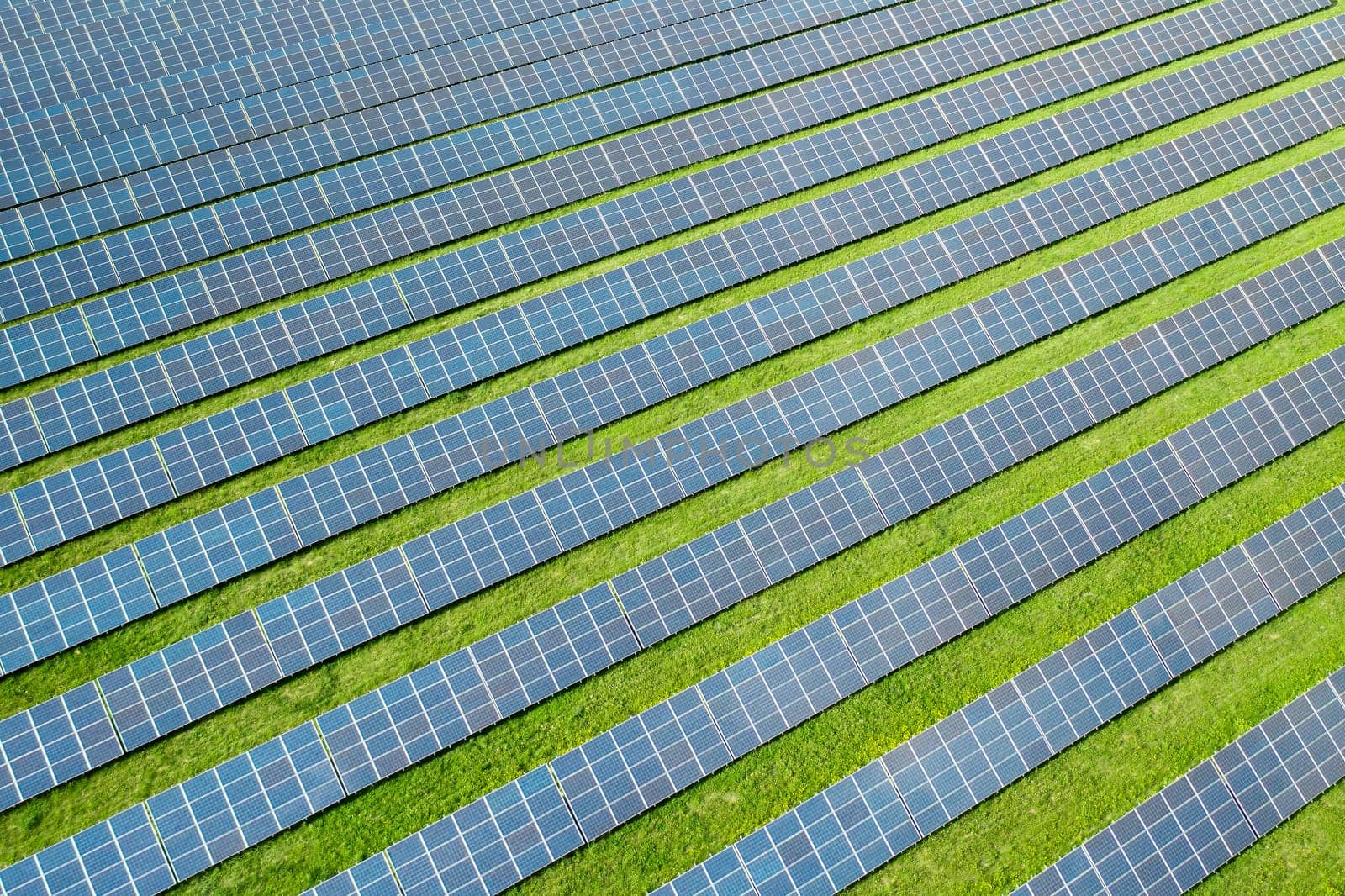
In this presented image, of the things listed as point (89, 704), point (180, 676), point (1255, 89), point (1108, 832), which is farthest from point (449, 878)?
point (1255, 89)

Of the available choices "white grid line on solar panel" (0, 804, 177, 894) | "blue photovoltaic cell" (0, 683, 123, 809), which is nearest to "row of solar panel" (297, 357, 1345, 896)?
"white grid line on solar panel" (0, 804, 177, 894)

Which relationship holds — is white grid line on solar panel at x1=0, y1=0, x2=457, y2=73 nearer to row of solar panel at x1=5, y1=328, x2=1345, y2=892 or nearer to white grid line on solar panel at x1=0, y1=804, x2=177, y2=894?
row of solar panel at x1=5, y1=328, x2=1345, y2=892

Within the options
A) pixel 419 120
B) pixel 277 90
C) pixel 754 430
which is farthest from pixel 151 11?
pixel 754 430

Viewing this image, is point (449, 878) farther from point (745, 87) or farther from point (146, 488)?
point (745, 87)

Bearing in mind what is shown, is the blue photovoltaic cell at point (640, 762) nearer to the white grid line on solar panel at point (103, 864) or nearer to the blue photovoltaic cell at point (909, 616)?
the blue photovoltaic cell at point (909, 616)

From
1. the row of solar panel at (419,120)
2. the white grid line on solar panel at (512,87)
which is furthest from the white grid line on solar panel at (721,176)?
the white grid line on solar panel at (512,87)

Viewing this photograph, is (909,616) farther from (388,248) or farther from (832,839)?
(388,248)
